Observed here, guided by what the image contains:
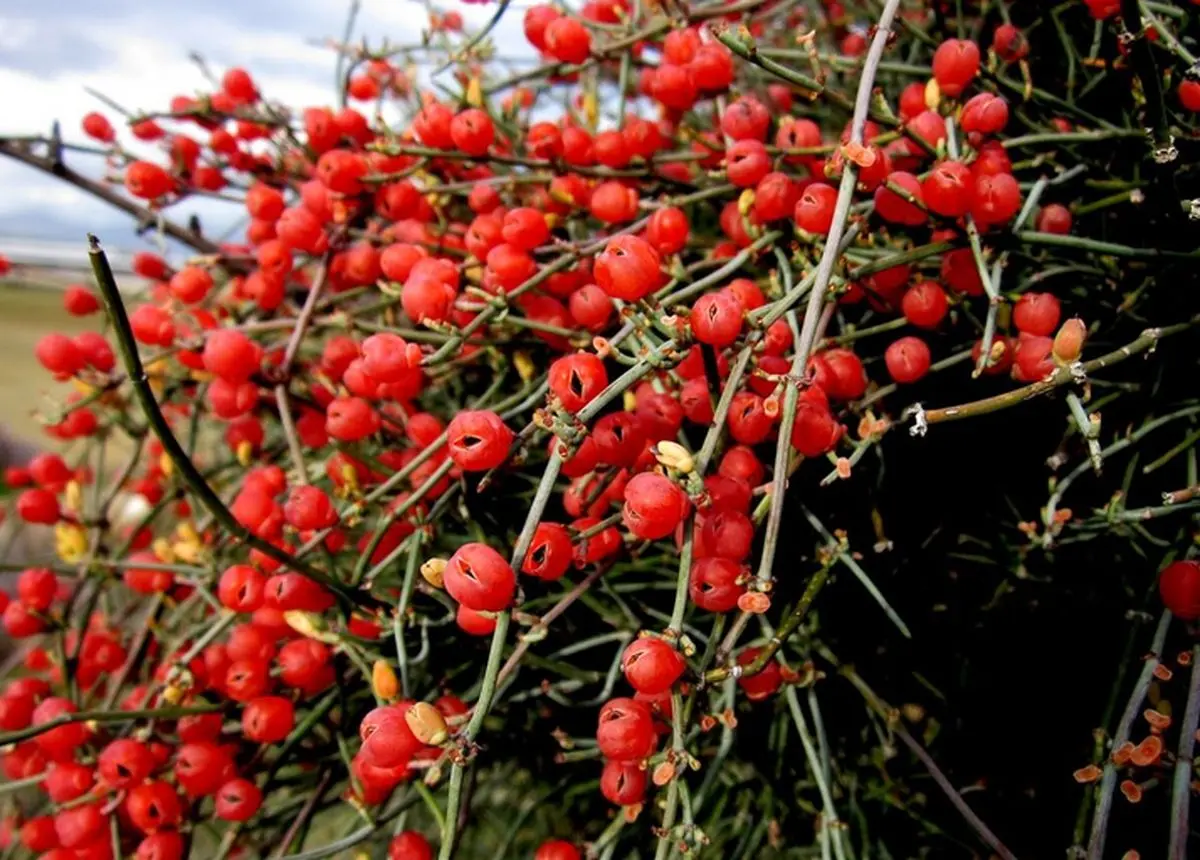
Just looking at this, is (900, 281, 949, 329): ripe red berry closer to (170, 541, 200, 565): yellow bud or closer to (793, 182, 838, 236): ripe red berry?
(793, 182, 838, 236): ripe red berry

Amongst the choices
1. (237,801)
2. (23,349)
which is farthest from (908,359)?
(23,349)

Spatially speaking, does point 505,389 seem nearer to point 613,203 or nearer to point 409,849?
point 613,203

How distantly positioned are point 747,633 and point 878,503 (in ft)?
0.28

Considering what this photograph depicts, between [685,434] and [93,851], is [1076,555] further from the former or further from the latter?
[93,851]

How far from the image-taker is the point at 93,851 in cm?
40

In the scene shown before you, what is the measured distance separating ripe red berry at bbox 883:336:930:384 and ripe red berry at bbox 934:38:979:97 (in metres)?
0.12

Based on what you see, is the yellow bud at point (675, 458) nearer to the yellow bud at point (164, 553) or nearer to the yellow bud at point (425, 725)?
the yellow bud at point (425, 725)

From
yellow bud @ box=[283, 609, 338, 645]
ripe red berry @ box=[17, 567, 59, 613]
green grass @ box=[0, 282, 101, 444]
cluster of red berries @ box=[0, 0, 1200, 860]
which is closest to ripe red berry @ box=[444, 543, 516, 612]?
cluster of red berries @ box=[0, 0, 1200, 860]

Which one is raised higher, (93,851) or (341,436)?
(341,436)

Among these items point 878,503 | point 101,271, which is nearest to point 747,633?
point 878,503

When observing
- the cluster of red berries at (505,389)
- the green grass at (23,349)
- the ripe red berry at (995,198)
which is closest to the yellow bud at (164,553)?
the cluster of red berries at (505,389)

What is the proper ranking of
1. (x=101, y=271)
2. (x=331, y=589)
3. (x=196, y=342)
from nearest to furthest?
(x=101, y=271), (x=331, y=589), (x=196, y=342)

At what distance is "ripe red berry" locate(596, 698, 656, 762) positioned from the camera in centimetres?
29

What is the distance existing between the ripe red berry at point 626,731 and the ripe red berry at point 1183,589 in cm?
19
